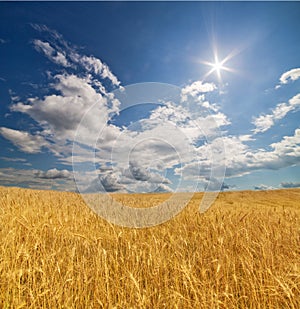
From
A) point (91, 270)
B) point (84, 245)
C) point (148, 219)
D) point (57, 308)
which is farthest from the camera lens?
point (148, 219)

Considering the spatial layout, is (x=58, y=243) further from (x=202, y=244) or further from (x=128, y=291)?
(x=202, y=244)

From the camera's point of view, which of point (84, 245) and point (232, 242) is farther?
point (232, 242)

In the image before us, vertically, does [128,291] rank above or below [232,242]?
below

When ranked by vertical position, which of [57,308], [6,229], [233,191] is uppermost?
[233,191]

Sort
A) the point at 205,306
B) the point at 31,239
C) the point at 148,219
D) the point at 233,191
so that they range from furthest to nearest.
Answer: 1. the point at 233,191
2. the point at 148,219
3. the point at 31,239
4. the point at 205,306

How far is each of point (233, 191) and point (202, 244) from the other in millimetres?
25445

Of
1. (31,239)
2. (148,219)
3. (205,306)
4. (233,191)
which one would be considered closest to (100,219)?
(148,219)

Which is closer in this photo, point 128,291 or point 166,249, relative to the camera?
point 128,291

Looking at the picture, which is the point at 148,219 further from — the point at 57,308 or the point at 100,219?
the point at 57,308

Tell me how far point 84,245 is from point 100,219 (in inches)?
95.1

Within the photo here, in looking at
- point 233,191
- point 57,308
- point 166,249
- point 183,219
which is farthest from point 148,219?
point 233,191

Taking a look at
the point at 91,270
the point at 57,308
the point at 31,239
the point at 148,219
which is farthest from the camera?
the point at 148,219

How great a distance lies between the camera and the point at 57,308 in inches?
108

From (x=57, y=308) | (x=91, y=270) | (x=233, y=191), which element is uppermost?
(x=233, y=191)
